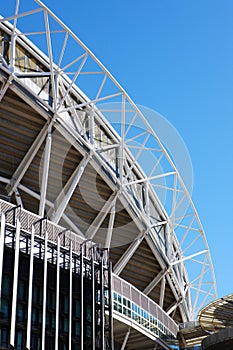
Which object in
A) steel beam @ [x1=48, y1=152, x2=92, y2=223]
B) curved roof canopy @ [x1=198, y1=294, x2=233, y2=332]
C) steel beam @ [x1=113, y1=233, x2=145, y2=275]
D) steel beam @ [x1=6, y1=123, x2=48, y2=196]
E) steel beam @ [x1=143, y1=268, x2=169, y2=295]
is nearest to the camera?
curved roof canopy @ [x1=198, y1=294, x2=233, y2=332]

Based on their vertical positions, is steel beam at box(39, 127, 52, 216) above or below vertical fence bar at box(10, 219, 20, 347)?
above

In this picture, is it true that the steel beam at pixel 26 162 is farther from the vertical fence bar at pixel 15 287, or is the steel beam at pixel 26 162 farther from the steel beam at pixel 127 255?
the steel beam at pixel 127 255

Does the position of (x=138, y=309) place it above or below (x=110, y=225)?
below

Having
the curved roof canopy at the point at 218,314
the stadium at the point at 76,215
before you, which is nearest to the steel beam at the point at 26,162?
the stadium at the point at 76,215

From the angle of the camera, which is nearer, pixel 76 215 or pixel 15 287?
pixel 15 287

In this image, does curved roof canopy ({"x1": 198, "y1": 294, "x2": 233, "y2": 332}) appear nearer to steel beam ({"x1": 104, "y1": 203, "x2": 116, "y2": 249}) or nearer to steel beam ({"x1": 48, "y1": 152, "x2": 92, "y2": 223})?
steel beam ({"x1": 104, "y1": 203, "x2": 116, "y2": 249})

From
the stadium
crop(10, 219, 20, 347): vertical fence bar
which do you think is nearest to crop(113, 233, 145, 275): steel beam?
the stadium

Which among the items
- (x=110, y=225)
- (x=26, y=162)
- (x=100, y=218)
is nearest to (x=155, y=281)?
(x=100, y=218)

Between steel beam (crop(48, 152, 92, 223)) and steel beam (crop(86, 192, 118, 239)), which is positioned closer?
steel beam (crop(48, 152, 92, 223))

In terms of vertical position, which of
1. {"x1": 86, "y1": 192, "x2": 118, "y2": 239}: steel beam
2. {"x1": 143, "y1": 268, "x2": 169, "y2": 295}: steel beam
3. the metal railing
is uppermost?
{"x1": 86, "y1": 192, "x2": 118, "y2": 239}: steel beam

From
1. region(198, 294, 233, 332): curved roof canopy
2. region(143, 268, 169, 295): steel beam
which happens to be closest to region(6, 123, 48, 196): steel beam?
region(198, 294, 233, 332): curved roof canopy

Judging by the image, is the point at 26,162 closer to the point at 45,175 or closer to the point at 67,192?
the point at 45,175

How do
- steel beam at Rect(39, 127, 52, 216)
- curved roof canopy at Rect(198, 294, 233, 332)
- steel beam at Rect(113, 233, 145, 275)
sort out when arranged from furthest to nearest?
steel beam at Rect(113, 233, 145, 275) < steel beam at Rect(39, 127, 52, 216) < curved roof canopy at Rect(198, 294, 233, 332)

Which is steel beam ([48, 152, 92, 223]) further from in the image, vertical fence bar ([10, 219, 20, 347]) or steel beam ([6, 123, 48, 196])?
vertical fence bar ([10, 219, 20, 347])
